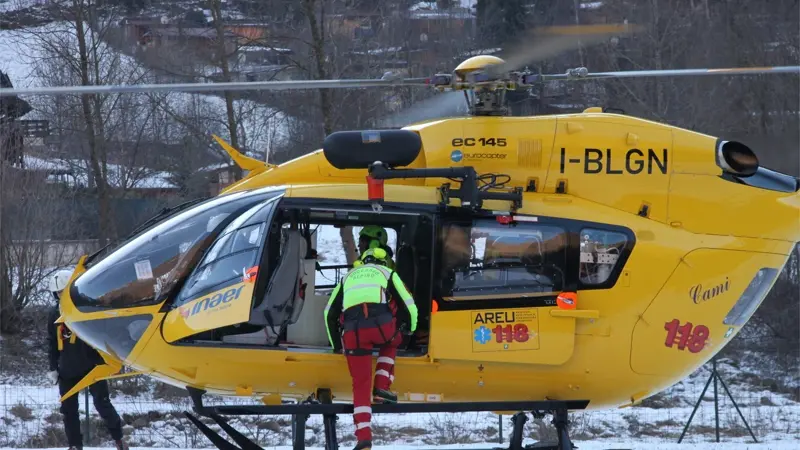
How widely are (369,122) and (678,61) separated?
340 inches

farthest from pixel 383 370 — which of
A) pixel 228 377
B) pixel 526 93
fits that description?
pixel 526 93

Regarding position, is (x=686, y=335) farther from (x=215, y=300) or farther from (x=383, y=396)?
(x=215, y=300)

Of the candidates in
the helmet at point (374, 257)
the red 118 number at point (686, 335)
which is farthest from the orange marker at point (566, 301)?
the helmet at point (374, 257)

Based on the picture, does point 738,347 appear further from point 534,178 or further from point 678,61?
point 534,178

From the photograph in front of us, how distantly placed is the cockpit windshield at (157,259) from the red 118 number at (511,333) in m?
2.01

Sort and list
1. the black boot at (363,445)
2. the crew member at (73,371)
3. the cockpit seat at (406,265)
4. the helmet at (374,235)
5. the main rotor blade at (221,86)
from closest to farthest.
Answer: the main rotor blade at (221,86), the black boot at (363,445), the helmet at (374,235), the cockpit seat at (406,265), the crew member at (73,371)

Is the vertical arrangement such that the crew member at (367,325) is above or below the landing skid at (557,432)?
above

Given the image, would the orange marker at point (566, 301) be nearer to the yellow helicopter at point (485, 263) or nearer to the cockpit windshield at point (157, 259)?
the yellow helicopter at point (485, 263)

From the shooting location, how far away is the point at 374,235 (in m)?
7.59

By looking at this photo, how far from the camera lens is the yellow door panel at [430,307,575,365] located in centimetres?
Result: 733

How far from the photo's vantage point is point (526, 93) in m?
9.09

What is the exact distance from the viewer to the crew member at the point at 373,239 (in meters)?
7.56

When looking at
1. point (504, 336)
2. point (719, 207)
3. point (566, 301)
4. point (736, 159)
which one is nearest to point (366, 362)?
point (504, 336)

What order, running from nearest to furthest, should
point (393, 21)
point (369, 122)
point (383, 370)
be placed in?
point (383, 370) → point (393, 21) → point (369, 122)
